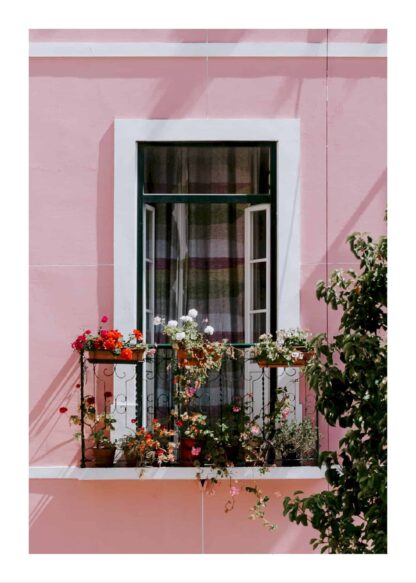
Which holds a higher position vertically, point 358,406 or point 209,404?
point 358,406

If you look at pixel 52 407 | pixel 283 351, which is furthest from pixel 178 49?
pixel 52 407

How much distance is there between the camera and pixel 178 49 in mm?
7074

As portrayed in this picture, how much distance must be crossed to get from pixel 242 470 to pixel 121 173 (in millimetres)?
2611

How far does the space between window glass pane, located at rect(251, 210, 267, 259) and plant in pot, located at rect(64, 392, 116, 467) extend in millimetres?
1734

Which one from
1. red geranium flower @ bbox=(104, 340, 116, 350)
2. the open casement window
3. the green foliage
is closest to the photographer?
the green foliage

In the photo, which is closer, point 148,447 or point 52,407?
point 148,447

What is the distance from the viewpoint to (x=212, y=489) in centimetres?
683

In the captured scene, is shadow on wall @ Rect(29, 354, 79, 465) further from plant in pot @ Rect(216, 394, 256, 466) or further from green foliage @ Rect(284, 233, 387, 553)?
green foliage @ Rect(284, 233, 387, 553)

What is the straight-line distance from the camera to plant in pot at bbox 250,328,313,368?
6.62m

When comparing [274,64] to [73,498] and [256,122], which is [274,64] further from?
[73,498]

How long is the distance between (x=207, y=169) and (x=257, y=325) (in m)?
1.41

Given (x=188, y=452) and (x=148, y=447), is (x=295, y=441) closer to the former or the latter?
(x=188, y=452)

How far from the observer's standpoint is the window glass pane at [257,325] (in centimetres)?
727

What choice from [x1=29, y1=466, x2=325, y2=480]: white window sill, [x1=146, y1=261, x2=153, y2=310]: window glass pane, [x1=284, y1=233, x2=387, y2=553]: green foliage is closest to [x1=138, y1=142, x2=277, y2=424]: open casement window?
[x1=146, y1=261, x2=153, y2=310]: window glass pane
